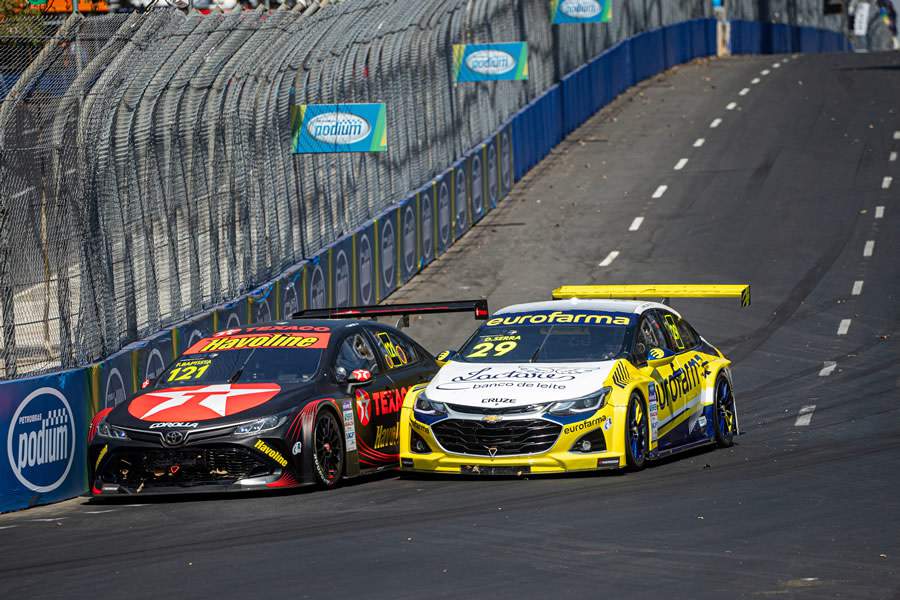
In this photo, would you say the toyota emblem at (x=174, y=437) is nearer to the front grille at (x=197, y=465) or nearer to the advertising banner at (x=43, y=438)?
the front grille at (x=197, y=465)

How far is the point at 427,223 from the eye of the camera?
29.4 meters

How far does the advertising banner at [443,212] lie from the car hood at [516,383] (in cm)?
1626

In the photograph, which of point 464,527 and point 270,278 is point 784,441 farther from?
point 270,278

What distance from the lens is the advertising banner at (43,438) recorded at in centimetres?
1284

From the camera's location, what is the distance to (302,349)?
1402 cm

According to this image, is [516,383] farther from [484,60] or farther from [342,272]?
[484,60]

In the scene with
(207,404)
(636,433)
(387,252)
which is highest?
(387,252)

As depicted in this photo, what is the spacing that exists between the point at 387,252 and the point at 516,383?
44.6 ft

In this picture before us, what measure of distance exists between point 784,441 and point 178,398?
5.41m

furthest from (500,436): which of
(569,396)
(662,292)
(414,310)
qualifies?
(662,292)

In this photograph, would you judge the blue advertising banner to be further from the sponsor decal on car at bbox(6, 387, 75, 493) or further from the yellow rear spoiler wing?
the sponsor decal on car at bbox(6, 387, 75, 493)

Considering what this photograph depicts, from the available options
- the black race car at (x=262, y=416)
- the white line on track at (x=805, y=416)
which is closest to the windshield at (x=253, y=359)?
the black race car at (x=262, y=416)

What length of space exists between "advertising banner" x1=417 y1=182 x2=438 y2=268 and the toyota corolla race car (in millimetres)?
13836

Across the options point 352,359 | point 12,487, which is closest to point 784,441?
point 352,359
